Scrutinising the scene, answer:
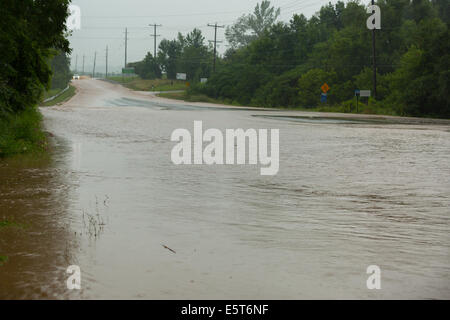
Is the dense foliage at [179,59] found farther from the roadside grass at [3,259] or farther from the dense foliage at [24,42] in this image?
the roadside grass at [3,259]

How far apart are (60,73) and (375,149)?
100.0 metres

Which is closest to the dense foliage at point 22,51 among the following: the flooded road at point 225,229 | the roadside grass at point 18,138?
the roadside grass at point 18,138

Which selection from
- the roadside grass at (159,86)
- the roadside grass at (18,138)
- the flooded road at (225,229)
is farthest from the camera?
the roadside grass at (159,86)

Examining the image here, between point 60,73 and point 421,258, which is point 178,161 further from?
point 60,73

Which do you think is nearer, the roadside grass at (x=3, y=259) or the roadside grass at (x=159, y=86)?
the roadside grass at (x=3, y=259)

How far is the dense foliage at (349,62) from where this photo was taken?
5022cm

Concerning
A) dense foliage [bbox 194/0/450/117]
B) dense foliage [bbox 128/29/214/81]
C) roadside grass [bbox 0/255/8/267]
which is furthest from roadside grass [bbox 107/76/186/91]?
roadside grass [bbox 0/255/8/267]

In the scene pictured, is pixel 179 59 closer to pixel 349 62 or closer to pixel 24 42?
pixel 349 62

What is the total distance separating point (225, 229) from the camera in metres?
8.36


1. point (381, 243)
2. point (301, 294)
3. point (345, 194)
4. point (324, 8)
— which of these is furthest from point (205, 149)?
point (324, 8)

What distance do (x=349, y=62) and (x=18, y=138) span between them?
58.7 metres

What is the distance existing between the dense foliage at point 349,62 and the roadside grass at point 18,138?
35315 mm

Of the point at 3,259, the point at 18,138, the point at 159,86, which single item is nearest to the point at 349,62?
the point at 159,86

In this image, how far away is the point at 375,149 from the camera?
65.9 feet
